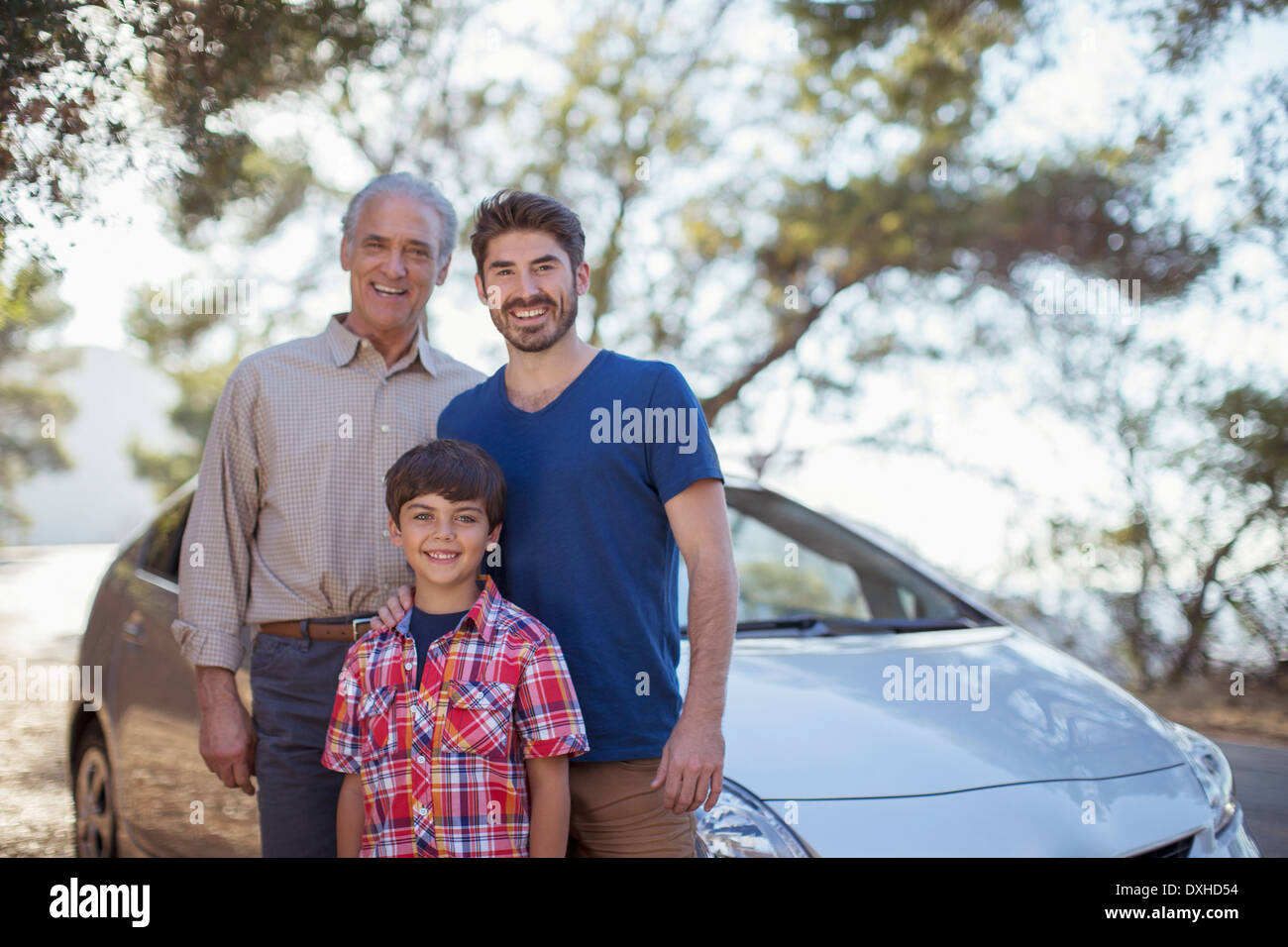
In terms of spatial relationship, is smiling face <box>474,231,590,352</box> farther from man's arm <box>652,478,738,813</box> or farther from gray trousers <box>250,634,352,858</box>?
gray trousers <box>250,634,352,858</box>

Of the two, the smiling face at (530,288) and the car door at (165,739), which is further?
the car door at (165,739)

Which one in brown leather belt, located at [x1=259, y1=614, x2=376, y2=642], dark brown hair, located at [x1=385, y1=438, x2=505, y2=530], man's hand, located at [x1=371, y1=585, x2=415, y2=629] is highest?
dark brown hair, located at [x1=385, y1=438, x2=505, y2=530]

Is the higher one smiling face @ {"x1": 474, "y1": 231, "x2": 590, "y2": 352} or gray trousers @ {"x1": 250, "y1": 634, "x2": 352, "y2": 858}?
smiling face @ {"x1": 474, "y1": 231, "x2": 590, "y2": 352}

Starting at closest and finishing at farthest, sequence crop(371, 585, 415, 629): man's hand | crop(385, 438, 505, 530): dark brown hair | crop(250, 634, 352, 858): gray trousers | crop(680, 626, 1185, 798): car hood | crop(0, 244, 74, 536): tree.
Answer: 1. crop(385, 438, 505, 530): dark brown hair
2. crop(371, 585, 415, 629): man's hand
3. crop(680, 626, 1185, 798): car hood
4. crop(250, 634, 352, 858): gray trousers
5. crop(0, 244, 74, 536): tree

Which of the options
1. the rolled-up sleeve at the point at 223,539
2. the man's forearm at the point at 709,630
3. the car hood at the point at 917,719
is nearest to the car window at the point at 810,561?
the car hood at the point at 917,719

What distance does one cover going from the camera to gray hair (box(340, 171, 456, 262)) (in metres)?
2.78

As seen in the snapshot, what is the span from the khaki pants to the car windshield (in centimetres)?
111

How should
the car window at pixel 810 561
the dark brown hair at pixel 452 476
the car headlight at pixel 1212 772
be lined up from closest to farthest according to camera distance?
the dark brown hair at pixel 452 476
the car headlight at pixel 1212 772
the car window at pixel 810 561

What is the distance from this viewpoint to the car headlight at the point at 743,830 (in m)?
2.19

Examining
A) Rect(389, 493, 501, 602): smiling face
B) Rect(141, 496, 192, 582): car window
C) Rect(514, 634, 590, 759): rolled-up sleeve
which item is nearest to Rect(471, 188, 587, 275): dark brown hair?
Rect(389, 493, 501, 602): smiling face

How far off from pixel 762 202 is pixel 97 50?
7749 millimetres

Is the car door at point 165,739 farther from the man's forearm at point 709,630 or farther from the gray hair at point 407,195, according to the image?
the man's forearm at point 709,630

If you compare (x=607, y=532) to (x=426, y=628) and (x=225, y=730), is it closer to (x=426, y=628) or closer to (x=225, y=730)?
(x=426, y=628)

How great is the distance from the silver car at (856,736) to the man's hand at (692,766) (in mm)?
215
